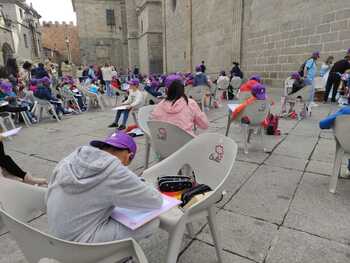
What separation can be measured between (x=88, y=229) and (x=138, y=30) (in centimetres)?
3299

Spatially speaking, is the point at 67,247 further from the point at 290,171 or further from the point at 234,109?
the point at 234,109

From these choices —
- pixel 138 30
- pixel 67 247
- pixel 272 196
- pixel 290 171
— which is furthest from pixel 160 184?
pixel 138 30

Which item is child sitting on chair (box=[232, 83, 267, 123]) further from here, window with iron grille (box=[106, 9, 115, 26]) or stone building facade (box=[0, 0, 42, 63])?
window with iron grille (box=[106, 9, 115, 26])

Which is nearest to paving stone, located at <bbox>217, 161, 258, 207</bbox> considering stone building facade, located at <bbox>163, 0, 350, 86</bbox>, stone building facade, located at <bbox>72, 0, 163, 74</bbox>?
stone building facade, located at <bbox>163, 0, 350, 86</bbox>

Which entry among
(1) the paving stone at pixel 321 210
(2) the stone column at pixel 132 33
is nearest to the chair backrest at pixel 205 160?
(1) the paving stone at pixel 321 210

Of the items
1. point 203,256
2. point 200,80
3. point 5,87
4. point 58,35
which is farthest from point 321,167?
point 58,35

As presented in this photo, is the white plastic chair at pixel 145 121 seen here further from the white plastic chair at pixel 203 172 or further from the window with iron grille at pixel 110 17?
the window with iron grille at pixel 110 17

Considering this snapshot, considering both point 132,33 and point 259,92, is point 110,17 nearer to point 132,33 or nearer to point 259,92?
point 132,33

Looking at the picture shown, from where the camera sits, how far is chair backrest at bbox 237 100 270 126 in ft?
12.7

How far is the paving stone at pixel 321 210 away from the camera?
216cm

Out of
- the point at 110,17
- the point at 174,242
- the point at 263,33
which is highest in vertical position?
the point at 110,17

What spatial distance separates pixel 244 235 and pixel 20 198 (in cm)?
174

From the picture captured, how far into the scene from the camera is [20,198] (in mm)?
1404

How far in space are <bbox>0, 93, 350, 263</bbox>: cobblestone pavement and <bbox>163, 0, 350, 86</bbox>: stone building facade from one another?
5212 millimetres
